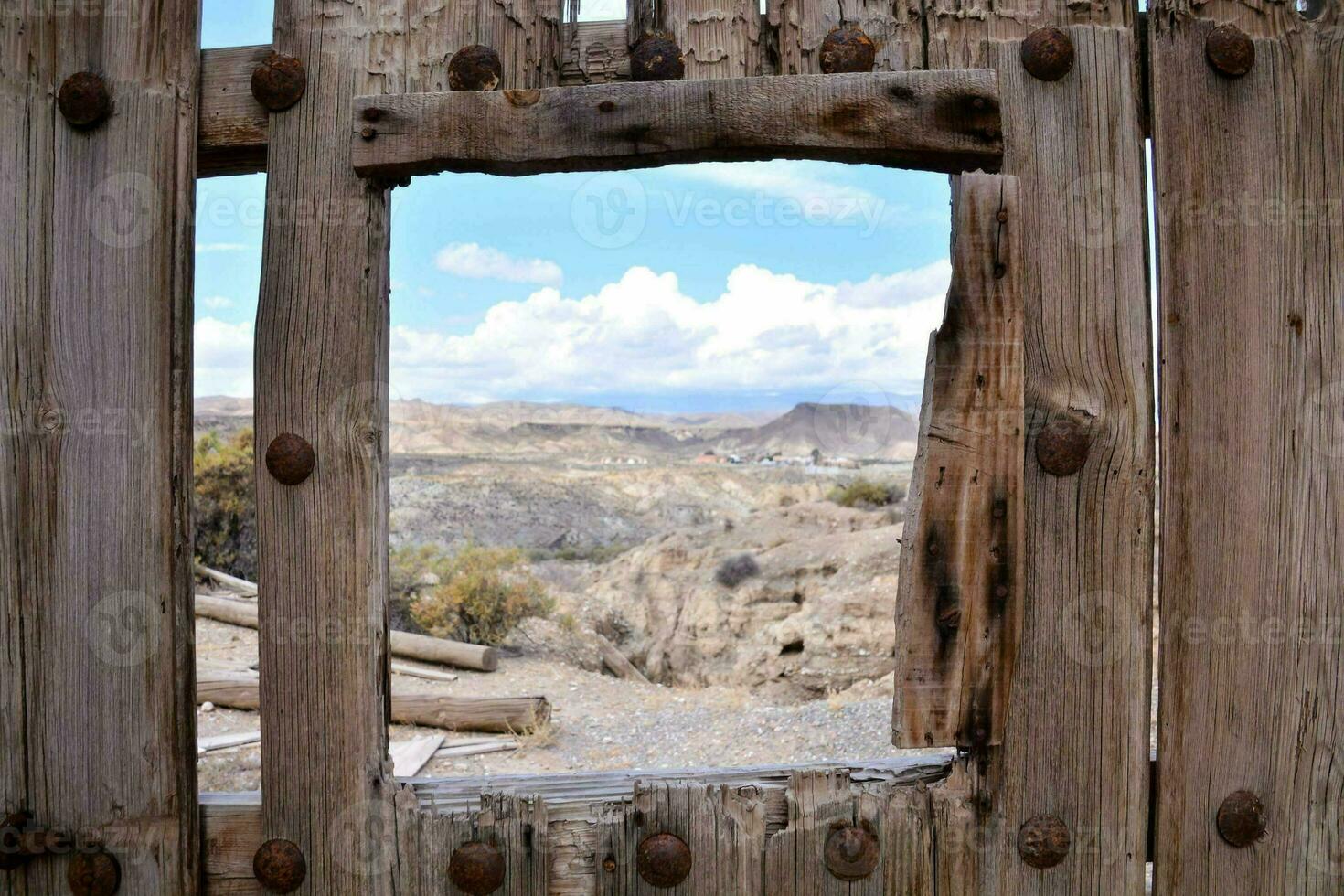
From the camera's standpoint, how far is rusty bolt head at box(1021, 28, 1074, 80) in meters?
1.52

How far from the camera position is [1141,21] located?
1.58m

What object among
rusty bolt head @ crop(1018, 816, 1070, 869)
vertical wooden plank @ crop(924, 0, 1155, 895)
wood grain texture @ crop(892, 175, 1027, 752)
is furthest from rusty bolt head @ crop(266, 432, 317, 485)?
rusty bolt head @ crop(1018, 816, 1070, 869)

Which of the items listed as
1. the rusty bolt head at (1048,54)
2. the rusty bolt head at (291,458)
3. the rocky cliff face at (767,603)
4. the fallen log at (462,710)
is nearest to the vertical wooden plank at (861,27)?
the rusty bolt head at (1048,54)

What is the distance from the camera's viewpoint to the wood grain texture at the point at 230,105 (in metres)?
1.61

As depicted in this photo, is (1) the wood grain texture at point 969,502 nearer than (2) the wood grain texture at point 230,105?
Yes

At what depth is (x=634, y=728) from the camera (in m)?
6.78

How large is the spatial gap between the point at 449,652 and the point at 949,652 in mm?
7029

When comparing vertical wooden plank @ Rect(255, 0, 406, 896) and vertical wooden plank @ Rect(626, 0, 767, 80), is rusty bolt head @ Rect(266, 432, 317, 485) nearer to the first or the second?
vertical wooden plank @ Rect(255, 0, 406, 896)

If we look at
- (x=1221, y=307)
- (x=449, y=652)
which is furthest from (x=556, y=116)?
(x=449, y=652)

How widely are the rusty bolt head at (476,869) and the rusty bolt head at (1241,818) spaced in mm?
1204

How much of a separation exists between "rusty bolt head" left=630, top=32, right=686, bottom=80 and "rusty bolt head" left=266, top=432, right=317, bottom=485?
0.83 meters

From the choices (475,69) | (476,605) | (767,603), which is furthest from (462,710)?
(475,69)

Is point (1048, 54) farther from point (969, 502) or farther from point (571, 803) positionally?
point (571, 803)

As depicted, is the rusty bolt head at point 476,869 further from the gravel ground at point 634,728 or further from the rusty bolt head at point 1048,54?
the gravel ground at point 634,728
